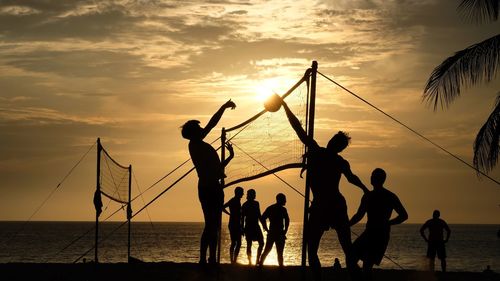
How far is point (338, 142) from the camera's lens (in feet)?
31.2

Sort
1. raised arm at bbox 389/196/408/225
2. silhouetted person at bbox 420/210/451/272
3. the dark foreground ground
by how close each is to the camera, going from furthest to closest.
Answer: silhouetted person at bbox 420/210/451/272
the dark foreground ground
raised arm at bbox 389/196/408/225

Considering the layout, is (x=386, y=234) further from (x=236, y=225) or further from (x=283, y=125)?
(x=236, y=225)

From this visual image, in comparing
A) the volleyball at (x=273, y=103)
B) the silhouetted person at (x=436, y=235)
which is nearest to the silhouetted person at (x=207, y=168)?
the volleyball at (x=273, y=103)

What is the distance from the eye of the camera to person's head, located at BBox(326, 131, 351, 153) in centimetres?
949

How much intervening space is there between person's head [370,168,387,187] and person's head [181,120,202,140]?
2190mm

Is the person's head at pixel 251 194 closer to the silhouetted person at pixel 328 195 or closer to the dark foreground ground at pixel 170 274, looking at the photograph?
the dark foreground ground at pixel 170 274

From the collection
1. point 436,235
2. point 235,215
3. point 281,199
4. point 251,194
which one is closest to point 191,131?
point 281,199

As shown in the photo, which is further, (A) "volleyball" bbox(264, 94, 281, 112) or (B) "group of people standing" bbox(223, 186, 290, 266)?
(B) "group of people standing" bbox(223, 186, 290, 266)

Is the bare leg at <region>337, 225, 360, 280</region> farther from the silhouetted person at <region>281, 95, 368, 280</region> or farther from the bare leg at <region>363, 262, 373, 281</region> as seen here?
the bare leg at <region>363, 262, 373, 281</region>

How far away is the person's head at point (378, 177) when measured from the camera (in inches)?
367

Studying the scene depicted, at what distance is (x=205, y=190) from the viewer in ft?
33.0

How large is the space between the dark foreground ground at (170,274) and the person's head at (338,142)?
3051 millimetres

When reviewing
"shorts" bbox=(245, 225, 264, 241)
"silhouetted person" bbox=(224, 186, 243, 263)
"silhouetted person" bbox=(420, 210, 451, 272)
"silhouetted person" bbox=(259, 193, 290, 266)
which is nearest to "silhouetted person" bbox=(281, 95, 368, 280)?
"silhouetted person" bbox=(259, 193, 290, 266)

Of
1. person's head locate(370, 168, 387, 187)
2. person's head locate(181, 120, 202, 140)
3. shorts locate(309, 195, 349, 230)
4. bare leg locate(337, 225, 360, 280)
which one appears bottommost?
bare leg locate(337, 225, 360, 280)
